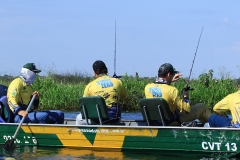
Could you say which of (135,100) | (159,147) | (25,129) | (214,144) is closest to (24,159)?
(25,129)

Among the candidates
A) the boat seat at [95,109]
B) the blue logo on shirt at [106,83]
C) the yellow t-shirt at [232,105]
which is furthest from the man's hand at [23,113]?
the yellow t-shirt at [232,105]

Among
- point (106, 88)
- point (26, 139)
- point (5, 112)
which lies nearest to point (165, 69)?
point (106, 88)

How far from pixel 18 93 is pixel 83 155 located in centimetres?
180

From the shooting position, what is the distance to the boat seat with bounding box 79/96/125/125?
1141cm

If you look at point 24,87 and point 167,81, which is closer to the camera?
point 167,81

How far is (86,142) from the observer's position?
11.9 metres

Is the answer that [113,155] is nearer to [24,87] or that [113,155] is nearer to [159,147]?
[159,147]

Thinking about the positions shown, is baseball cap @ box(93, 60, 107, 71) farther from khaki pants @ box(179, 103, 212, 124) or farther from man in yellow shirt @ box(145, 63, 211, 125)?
khaki pants @ box(179, 103, 212, 124)

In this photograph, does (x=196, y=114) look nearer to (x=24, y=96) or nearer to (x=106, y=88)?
(x=106, y=88)

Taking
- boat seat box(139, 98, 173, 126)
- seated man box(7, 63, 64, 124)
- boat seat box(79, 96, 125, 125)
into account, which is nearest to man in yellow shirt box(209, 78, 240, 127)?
boat seat box(139, 98, 173, 126)

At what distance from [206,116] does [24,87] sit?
334cm

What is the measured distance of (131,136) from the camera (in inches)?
452

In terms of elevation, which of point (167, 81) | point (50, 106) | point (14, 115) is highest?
point (167, 81)

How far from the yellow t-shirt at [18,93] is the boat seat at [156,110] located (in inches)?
95.9
